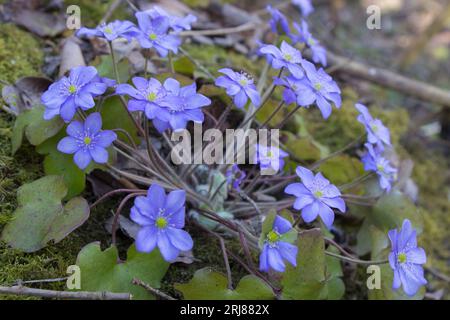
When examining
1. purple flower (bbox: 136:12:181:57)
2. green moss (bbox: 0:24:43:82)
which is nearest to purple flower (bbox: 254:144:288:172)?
purple flower (bbox: 136:12:181:57)

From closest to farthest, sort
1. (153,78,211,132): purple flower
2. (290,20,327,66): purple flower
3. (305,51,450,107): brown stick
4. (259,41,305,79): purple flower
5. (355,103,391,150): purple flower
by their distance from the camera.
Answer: (153,78,211,132): purple flower, (259,41,305,79): purple flower, (355,103,391,150): purple flower, (290,20,327,66): purple flower, (305,51,450,107): brown stick

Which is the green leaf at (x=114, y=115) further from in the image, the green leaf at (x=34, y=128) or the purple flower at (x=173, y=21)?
the purple flower at (x=173, y=21)

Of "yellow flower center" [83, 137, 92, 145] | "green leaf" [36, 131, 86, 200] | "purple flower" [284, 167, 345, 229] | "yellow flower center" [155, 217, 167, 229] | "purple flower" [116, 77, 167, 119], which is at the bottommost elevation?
"green leaf" [36, 131, 86, 200]

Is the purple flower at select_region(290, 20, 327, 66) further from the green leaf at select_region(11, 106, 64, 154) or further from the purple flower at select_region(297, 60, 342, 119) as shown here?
the green leaf at select_region(11, 106, 64, 154)

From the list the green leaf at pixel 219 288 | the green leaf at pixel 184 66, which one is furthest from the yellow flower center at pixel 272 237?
the green leaf at pixel 184 66

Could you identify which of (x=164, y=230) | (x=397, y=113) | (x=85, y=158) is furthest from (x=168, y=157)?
(x=397, y=113)

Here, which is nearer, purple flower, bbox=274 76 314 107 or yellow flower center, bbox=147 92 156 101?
yellow flower center, bbox=147 92 156 101
